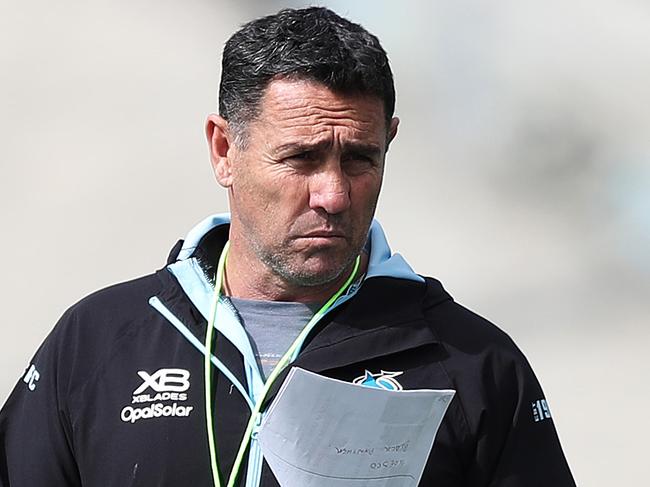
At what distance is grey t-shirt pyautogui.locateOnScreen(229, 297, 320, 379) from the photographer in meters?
1.95

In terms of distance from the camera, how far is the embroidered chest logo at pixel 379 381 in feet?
6.21

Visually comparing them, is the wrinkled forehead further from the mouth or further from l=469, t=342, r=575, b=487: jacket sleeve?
l=469, t=342, r=575, b=487: jacket sleeve

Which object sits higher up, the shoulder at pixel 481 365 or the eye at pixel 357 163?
the eye at pixel 357 163

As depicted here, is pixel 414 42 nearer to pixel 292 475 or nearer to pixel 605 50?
pixel 605 50

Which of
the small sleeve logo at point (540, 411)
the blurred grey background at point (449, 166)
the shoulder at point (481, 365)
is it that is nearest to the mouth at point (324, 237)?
the shoulder at point (481, 365)

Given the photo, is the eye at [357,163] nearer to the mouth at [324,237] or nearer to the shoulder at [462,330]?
the mouth at [324,237]

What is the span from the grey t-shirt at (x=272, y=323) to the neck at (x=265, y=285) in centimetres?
1

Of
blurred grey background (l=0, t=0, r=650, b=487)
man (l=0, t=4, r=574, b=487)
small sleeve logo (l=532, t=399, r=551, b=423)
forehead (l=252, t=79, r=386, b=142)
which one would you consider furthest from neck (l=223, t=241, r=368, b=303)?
blurred grey background (l=0, t=0, r=650, b=487)

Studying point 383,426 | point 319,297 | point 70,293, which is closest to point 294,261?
point 319,297

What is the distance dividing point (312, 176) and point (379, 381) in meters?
0.29

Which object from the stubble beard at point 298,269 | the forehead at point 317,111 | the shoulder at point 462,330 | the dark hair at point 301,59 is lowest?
the shoulder at point 462,330

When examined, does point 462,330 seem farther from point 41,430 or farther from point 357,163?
point 41,430

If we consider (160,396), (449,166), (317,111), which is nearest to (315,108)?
(317,111)

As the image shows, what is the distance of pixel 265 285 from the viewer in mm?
2008
